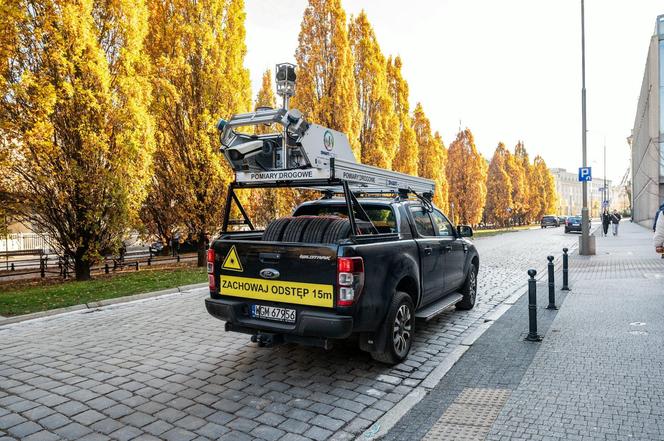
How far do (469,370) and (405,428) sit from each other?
5.30 ft

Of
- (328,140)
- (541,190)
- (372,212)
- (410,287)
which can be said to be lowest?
(410,287)

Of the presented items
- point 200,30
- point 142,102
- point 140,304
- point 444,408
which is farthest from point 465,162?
point 444,408

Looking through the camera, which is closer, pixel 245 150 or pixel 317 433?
pixel 317 433

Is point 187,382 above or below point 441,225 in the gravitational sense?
below

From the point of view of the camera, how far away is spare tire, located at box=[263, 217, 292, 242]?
5641 millimetres

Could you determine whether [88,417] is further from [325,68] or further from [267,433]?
[325,68]

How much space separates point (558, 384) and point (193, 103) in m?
15.1

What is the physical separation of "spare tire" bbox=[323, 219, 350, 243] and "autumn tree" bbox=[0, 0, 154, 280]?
367 inches

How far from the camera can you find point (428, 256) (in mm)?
6168

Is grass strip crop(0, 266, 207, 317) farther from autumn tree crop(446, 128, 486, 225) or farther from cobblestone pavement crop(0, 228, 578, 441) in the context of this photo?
autumn tree crop(446, 128, 486, 225)

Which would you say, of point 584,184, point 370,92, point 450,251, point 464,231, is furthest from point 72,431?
point 370,92

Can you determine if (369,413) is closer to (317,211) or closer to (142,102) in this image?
(317,211)

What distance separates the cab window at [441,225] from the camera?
7.03 metres

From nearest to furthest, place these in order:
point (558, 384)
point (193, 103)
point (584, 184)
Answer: point (558, 384), point (193, 103), point (584, 184)
